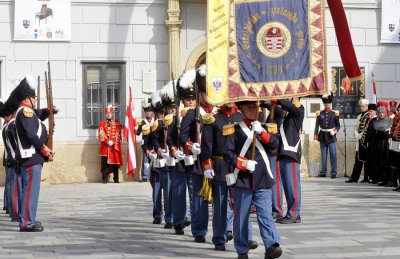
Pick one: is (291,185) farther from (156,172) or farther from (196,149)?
(196,149)

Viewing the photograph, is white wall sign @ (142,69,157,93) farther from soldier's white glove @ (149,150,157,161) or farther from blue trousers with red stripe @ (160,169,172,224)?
blue trousers with red stripe @ (160,169,172,224)

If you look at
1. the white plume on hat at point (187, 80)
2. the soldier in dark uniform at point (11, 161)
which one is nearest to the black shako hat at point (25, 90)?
the soldier in dark uniform at point (11, 161)

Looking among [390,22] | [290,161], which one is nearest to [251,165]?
[290,161]

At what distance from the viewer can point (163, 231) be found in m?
12.6

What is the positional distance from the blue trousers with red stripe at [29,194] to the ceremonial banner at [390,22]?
13.5 meters

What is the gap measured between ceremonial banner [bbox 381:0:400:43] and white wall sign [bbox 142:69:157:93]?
5926mm

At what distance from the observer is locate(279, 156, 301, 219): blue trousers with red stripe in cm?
1312

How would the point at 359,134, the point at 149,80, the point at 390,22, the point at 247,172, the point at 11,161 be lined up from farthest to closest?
the point at 390,22 → the point at 149,80 → the point at 359,134 → the point at 11,161 → the point at 247,172

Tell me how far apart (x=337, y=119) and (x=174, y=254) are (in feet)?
44.1

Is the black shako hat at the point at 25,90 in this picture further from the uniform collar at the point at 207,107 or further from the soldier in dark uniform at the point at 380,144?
the soldier in dark uniform at the point at 380,144

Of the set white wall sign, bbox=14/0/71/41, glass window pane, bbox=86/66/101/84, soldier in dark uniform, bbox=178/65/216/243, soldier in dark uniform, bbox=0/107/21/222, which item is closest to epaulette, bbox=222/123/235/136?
soldier in dark uniform, bbox=178/65/216/243

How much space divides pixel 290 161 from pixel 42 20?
1130 centimetres

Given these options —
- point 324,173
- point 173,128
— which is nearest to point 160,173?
point 173,128

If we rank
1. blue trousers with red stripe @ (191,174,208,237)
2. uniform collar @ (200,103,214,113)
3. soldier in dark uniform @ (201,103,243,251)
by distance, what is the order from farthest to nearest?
uniform collar @ (200,103,214,113) → blue trousers with red stripe @ (191,174,208,237) → soldier in dark uniform @ (201,103,243,251)
